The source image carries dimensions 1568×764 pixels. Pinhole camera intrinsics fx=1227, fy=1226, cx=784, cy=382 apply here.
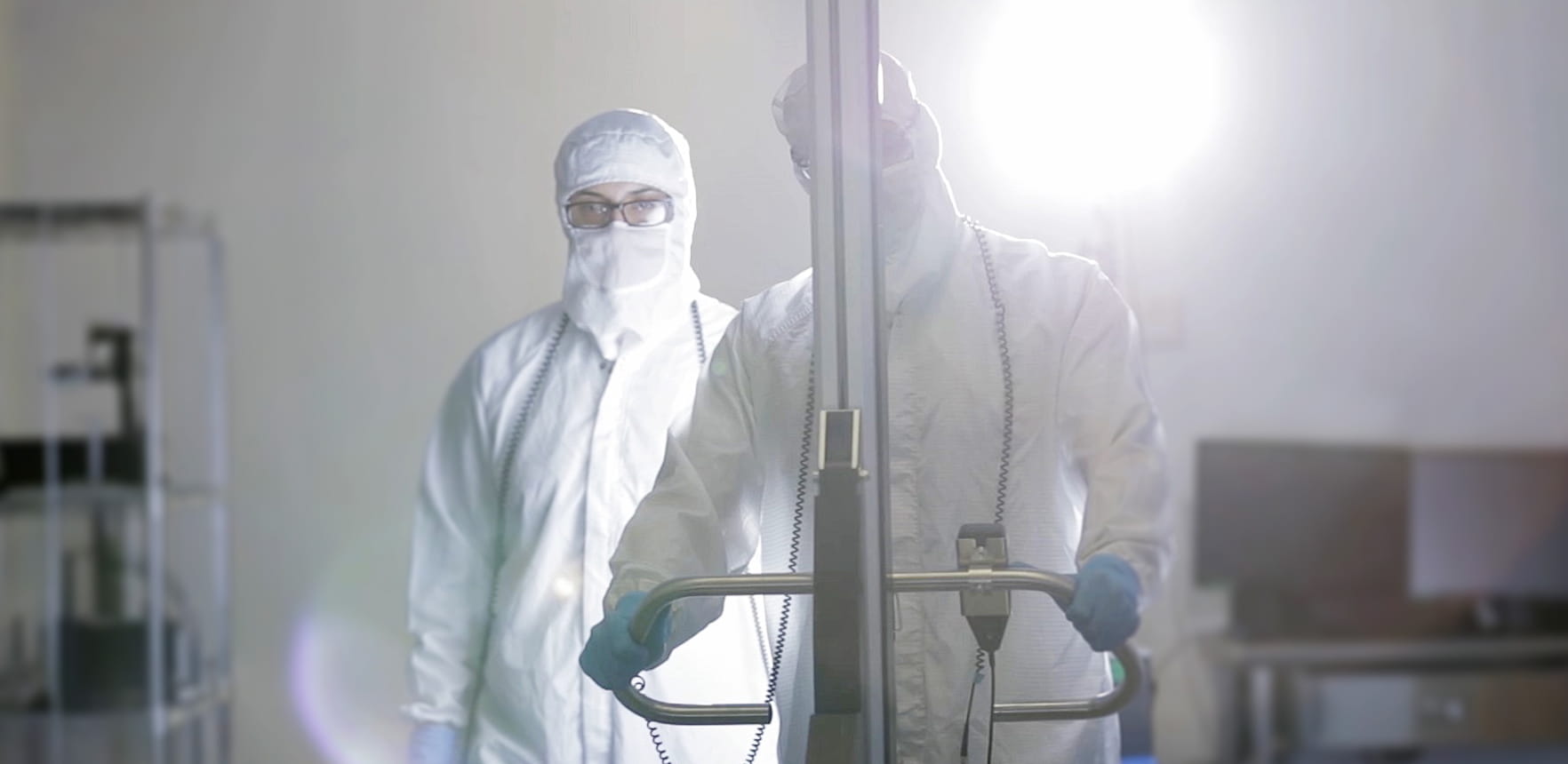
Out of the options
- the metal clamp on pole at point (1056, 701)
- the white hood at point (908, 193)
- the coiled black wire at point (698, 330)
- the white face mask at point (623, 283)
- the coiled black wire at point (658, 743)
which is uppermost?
the white hood at point (908, 193)

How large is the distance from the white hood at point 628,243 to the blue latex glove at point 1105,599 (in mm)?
372

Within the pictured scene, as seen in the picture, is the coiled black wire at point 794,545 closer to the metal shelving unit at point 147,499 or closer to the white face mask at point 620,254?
the white face mask at point 620,254

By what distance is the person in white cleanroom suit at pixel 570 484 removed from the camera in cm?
94

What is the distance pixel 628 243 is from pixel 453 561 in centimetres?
28

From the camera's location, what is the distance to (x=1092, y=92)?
1.01m

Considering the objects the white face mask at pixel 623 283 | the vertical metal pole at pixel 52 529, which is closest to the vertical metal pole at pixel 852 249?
the white face mask at pixel 623 283

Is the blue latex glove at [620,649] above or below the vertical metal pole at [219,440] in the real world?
below

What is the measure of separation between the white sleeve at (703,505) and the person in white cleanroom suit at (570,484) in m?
0.02

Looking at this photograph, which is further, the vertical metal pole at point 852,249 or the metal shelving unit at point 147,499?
the vertical metal pole at point 852,249

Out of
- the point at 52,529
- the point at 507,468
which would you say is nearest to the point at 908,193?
the point at 507,468

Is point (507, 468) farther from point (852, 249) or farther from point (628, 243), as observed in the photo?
point (852, 249)

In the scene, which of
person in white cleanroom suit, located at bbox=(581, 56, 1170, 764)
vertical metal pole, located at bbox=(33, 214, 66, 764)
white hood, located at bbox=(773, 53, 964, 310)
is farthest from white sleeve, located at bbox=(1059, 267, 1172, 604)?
vertical metal pole, located at bbox=(33, 214, 66, 764)

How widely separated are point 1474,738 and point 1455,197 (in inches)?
19.2

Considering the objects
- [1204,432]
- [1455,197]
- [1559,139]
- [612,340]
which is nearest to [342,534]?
[612,340]
